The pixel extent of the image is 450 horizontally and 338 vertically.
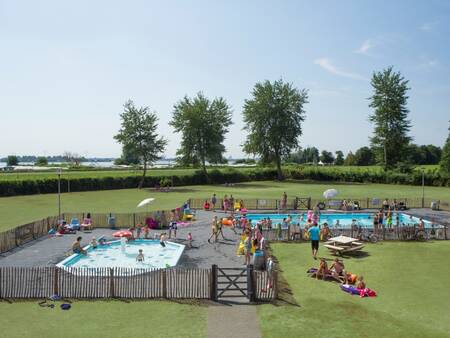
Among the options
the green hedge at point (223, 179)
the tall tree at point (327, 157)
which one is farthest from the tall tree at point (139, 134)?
the tall tree at point (327, 157)

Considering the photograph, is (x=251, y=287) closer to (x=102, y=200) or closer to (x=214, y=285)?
(x=214, y=285)

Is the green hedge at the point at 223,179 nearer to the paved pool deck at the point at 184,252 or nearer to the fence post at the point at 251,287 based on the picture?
the paved pool deck at the point at 184,252

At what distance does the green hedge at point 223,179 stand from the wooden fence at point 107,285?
41.9 metres

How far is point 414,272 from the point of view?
62.9 ft

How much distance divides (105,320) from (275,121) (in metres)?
70.8

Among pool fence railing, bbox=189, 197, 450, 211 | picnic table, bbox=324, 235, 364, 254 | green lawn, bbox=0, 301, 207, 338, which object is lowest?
green lawn, bbox=0, 301, 207, 338

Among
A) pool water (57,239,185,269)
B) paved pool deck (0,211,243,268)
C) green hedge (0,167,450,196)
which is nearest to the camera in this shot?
paved pool deck (0,211,243,268)

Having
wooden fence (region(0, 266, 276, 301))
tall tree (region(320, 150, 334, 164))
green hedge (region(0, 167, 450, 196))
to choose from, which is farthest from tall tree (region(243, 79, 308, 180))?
tall tree (region(320, 150, 334, 164))

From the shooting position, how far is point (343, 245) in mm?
23797

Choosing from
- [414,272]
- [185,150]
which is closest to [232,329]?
[414,272]

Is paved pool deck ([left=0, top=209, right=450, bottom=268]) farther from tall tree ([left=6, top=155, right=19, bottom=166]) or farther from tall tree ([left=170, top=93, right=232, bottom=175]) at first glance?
→ tall tree ([left=6, top=155, right=19, bottom=166])

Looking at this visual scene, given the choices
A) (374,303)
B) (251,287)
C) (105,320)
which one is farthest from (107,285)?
(374,303)

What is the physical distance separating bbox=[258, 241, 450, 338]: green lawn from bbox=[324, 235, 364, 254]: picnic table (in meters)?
1.00

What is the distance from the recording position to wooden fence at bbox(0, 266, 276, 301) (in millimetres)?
15609
